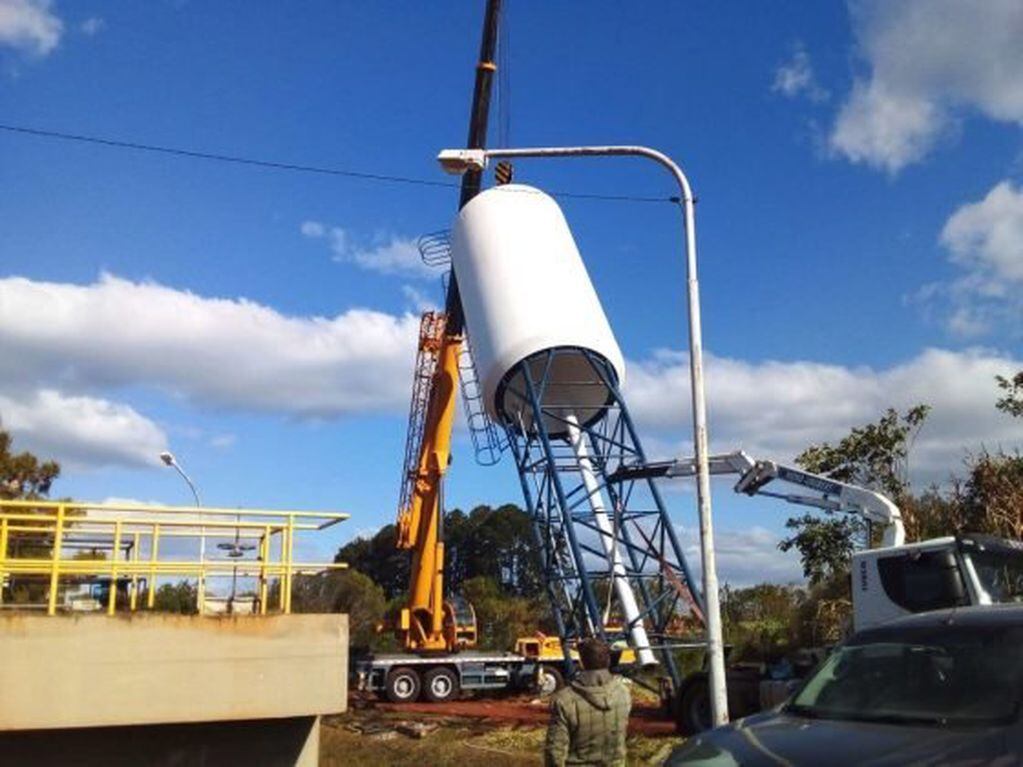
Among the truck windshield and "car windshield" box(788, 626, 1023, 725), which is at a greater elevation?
the truck windshield

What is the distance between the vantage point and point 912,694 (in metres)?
6.44

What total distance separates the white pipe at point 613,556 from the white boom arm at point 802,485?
167 cm

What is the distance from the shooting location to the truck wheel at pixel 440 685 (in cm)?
2884

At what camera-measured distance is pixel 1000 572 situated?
1324 cm

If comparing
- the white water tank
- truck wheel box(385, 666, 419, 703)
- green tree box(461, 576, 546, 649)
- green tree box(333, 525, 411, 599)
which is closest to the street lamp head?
the white water tank

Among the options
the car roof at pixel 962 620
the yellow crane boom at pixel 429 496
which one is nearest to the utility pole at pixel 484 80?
the yellow crane boom at pixel 429 496

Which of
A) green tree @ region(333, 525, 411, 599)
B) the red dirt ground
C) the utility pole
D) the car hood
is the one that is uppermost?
the utility pole

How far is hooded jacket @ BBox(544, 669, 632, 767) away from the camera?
6633 millimetres

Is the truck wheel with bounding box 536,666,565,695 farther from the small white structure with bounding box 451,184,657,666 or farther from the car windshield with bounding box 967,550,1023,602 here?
the car windshield with bounding box 967,550,1023,602

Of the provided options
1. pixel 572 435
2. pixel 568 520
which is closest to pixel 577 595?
pixel 568 520

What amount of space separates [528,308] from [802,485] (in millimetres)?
5894

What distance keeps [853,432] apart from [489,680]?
454 inches

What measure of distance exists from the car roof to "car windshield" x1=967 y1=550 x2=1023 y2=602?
642 cm

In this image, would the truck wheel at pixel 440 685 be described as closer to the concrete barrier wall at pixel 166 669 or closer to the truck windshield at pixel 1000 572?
the concrete barrier wall at pixel 166 669
